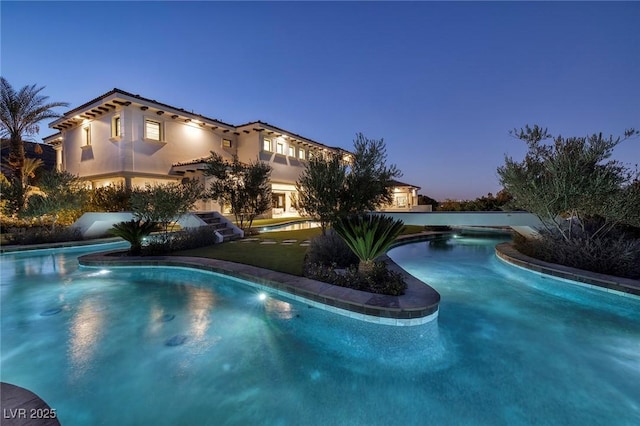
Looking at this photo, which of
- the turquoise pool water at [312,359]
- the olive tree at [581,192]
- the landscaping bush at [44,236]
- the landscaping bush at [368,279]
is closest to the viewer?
the turquoise pool water at [312,359]

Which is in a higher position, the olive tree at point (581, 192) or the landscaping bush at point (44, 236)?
the olive tree at point (581, 192)

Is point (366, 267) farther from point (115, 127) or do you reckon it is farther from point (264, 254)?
point (115, 127)

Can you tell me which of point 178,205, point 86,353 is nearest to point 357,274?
point 86,353

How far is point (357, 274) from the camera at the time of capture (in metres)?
6.12

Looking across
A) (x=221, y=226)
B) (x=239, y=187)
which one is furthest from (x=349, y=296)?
(x=239, y=187)

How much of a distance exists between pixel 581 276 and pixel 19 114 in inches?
1214

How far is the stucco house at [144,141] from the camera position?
55.8 ft

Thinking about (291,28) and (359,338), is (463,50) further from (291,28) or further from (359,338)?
(359,338)

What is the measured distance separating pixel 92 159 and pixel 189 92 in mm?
20263

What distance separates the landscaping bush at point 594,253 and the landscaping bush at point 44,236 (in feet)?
66.6

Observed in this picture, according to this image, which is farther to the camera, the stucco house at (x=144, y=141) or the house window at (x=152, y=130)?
the house window at (x=152, y=130)

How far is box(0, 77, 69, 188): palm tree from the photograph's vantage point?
1794 cm

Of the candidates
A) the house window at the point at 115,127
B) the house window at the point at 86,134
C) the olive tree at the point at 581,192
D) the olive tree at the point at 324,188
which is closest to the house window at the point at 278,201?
the house window at the point at 115,127

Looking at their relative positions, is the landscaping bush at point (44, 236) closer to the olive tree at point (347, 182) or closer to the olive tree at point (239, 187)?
the olive tree at point (239, 187)
